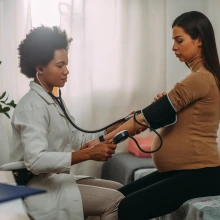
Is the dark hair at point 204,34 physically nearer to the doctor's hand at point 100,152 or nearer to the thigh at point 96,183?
the doctor's hand at point 100,152

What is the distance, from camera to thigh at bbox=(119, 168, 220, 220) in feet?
5.72

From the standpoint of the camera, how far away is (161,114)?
1.79 m

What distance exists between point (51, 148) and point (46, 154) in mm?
131

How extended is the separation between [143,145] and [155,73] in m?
0.54

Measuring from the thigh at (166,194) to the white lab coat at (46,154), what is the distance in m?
0.19

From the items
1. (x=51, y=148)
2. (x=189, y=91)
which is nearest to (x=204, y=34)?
(x=189, y=91)

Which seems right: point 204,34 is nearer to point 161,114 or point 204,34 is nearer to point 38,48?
point 161,114

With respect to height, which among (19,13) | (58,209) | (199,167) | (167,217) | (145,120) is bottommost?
(167,217)

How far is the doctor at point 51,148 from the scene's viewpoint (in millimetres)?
1720

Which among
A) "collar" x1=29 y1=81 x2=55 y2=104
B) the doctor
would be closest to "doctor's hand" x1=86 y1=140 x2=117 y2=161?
the doctor

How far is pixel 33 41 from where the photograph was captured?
1.92 meters

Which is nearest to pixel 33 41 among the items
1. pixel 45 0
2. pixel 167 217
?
pixel 167 217

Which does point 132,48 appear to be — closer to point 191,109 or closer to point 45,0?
point 45,0

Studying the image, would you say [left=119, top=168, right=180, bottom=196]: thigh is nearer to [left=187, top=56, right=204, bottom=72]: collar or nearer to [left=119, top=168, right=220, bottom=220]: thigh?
[left=119, top=168, right=220, bottom=220]: thigh
